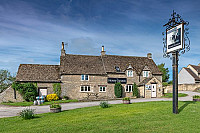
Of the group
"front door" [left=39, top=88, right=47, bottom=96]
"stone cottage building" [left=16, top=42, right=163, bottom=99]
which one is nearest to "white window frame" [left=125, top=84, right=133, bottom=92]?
"stone cottage building" [left=16, top=42, right=163, bottom=99]

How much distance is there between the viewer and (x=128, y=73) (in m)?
37.2

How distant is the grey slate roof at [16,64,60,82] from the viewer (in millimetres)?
32287

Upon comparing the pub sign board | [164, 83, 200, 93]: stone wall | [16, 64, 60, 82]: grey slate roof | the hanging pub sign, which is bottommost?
[164, 83, 200, 93]: stone wall

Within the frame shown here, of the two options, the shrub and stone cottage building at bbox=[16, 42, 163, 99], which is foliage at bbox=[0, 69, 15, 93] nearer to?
stone cottage building at bbox=[16, 42, 163, 99]

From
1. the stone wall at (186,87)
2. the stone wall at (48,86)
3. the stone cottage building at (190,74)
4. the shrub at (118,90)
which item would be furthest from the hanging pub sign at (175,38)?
the stone cottage building at (190,74)

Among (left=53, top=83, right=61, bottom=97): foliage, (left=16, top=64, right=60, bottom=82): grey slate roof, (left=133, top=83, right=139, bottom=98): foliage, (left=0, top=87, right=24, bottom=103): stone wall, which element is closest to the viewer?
(left=0, top=87, right=24, bottom=103): stone wall

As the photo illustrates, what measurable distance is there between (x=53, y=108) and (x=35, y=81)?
16600mm

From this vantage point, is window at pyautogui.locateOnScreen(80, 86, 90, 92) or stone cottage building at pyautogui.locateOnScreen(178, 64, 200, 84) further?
stone cottage building at pyautogui.locateOnScreen(178, 64, 200, 84)

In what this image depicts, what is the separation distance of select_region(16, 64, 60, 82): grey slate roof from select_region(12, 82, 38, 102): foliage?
119cm

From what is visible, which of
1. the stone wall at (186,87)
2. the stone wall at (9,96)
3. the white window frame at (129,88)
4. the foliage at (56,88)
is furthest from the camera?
the stone wall at (186,87)

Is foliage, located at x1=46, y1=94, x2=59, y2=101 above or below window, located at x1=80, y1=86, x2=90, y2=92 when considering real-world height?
below

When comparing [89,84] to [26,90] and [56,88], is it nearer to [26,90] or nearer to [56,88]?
[56,88]

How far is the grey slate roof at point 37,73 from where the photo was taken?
32.3m

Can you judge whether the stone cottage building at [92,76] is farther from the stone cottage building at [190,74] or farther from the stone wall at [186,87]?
the stone cottage building at [190,74]
